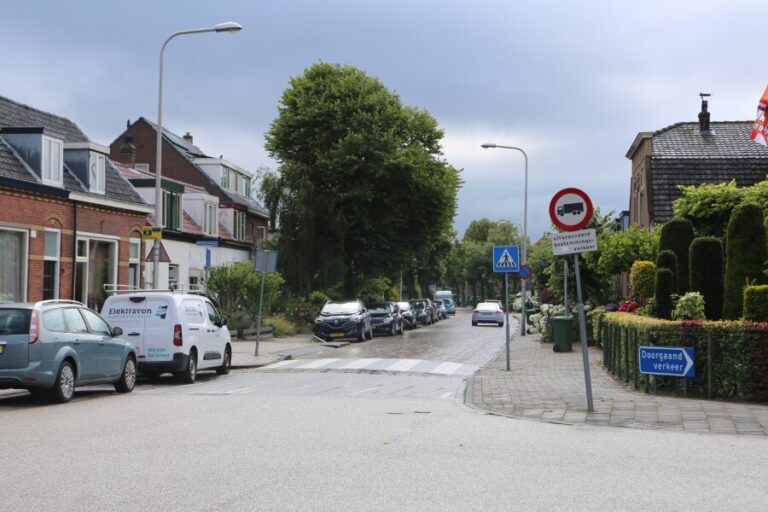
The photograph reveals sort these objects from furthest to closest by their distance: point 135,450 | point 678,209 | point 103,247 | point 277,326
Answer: point 277,326
point 103,247
point 678,209
point 135,450

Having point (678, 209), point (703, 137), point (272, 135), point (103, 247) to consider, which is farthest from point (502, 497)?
point (272, 135)

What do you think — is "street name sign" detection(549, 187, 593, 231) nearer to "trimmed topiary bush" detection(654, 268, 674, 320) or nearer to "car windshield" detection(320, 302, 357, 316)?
"trimmed topiary bush" detection(654, 268, 674, 320)

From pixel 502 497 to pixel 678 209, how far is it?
21.4 m

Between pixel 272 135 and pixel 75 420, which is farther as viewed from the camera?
pixel 272 135

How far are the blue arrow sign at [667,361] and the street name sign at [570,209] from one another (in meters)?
3.15

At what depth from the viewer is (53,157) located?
92.8ft

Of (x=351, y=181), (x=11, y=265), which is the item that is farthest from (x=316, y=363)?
(x=351, y=181)

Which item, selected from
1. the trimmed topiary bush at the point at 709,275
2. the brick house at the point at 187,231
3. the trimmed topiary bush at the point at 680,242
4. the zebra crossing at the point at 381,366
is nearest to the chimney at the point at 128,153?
the brick house at the point at 187,231

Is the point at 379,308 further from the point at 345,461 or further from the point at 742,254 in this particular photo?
the point at 345,461

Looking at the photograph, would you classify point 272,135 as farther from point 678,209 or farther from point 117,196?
point 678,209

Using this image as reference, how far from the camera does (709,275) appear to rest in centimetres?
1984

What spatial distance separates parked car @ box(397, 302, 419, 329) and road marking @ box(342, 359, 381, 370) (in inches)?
998

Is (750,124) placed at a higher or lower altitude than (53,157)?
higher

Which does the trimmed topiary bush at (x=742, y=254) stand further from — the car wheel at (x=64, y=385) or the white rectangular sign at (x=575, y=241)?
the car wheel at (x=64, y=385)
